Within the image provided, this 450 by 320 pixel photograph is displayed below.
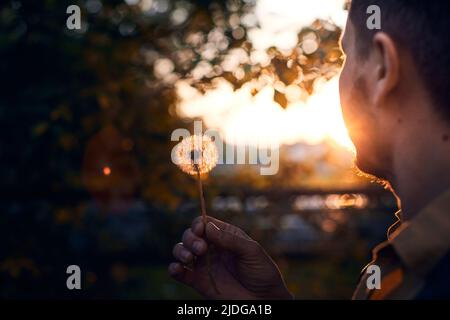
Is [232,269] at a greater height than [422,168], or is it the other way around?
[422,168]

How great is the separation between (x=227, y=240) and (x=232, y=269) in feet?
0.55

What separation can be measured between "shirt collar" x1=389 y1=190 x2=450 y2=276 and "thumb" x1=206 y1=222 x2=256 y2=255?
1.69 feet

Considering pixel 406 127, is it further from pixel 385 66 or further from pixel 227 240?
pixel 227 240

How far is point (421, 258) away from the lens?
4.30ft

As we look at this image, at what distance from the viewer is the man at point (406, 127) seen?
4.38 ft

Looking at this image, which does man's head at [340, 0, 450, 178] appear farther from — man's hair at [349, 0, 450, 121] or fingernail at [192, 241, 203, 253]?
fingernail at [192, 241, 203, 253]

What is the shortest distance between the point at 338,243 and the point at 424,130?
6.31 meters

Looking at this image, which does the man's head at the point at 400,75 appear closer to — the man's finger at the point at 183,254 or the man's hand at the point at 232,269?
the man's hand at the point at 232,269

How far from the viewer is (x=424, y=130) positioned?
1.46m

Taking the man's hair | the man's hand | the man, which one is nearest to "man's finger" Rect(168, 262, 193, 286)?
the man's hand

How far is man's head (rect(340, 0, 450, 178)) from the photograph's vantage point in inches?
56.7

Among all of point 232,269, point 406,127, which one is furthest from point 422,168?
point 232,269

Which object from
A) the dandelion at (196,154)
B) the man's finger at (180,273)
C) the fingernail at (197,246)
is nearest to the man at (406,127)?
the fingernail at (197,246)

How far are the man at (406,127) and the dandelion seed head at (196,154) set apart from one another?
287 millimetres
